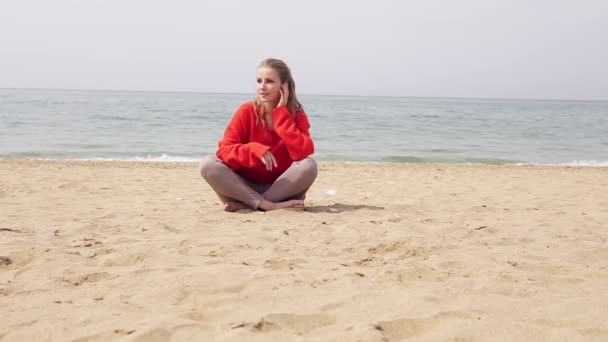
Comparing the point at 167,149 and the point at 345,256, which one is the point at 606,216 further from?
the point at 167,149

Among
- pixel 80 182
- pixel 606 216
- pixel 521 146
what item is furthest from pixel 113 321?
pixel 521 146

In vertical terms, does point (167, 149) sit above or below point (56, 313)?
below

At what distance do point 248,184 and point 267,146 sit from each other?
1.72ft

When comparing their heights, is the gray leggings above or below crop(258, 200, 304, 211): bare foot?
above

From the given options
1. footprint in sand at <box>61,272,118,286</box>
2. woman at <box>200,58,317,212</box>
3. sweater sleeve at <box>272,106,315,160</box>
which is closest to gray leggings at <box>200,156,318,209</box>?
woman at <box>200,58,317,212</box>

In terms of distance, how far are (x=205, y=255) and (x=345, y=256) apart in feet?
2.63

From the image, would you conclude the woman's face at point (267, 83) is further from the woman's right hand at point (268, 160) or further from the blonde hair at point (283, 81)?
the woman's right hand at point (268, 160)

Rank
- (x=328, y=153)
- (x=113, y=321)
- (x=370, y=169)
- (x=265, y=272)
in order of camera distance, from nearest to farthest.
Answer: (x=113, y=321), (x=265, y=272), (x=370, y=169), (x=328, y=153)

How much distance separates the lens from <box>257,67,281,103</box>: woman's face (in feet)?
15.3

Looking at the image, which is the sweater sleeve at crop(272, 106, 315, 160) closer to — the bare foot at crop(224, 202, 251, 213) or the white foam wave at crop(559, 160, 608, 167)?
the bare foot at crop(224, 202, 251, 213)

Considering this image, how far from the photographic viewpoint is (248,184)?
16.1 ft

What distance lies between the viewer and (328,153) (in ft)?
46.2

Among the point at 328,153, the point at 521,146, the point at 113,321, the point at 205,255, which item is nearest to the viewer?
the point at 113,321

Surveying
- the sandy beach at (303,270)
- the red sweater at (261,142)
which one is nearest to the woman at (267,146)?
the red sweater at (261,142)
